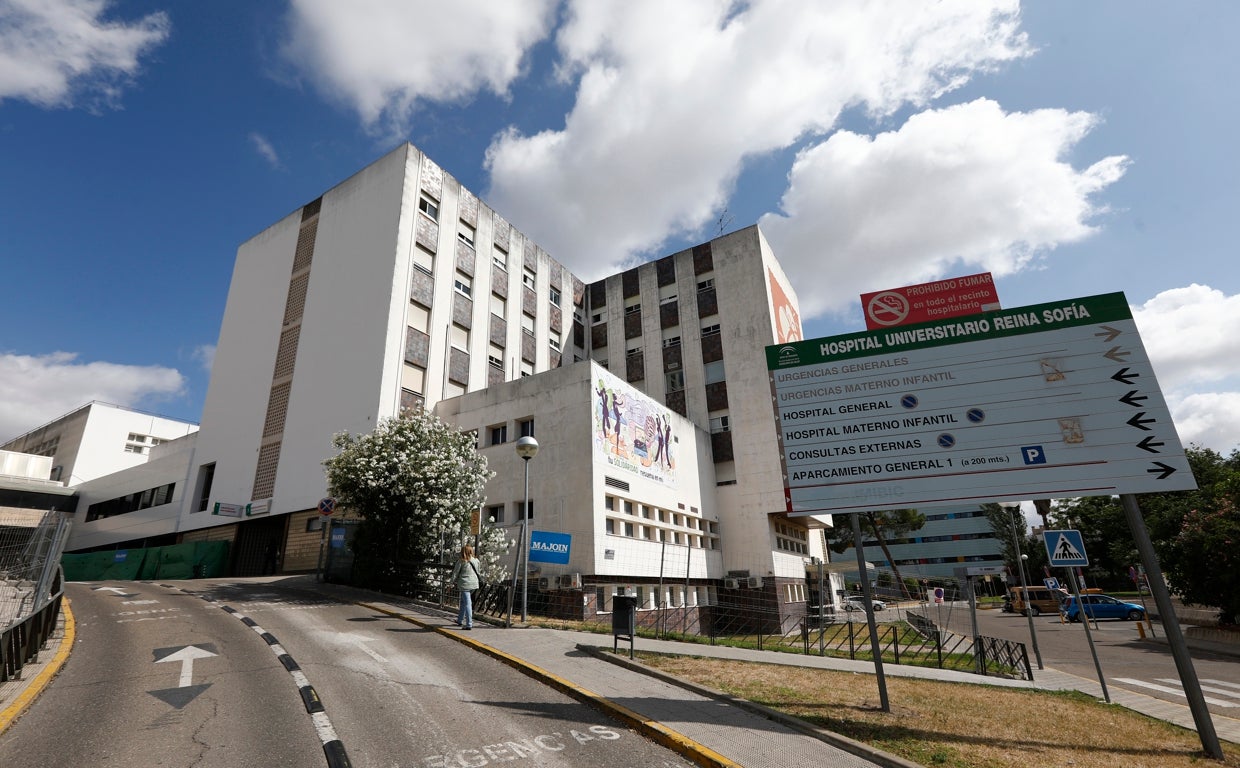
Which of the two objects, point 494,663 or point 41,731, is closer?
point 41,731

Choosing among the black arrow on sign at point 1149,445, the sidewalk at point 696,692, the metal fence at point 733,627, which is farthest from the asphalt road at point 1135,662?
the black arrow on sign at point 1149,445

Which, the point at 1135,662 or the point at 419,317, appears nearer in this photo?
the point at 1135,662

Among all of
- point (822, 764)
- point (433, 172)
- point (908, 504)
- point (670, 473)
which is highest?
point (433, 172)

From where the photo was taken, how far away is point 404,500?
59.6 feet

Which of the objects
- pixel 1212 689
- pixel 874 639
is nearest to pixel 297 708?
pixel 874 639

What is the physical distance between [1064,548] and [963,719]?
6.90 meters

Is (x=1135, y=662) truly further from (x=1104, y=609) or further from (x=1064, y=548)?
(x=1104, y=609)

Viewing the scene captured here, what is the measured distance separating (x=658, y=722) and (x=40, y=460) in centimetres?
→ 6100

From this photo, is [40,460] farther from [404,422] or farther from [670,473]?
[670,473]

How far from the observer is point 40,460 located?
46.7 meters

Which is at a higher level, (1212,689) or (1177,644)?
(1177,644)

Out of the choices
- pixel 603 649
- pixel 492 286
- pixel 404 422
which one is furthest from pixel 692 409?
pixel 603 649

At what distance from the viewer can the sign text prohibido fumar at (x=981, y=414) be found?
26.1ft

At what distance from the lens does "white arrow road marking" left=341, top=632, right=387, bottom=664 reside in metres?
9.11
